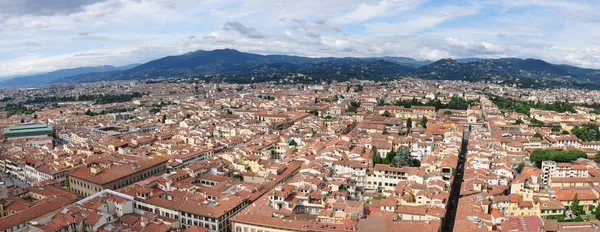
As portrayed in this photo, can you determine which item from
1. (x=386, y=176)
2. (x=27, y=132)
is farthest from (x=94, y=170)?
(x=27, y=132)

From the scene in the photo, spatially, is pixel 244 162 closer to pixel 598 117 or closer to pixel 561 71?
pixel 598 117

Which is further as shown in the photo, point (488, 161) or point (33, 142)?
point (33, 142)

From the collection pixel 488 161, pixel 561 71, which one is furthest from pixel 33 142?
pixel 561 71

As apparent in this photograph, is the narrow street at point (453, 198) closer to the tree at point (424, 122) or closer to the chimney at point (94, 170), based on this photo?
the tree at point (424, 122)

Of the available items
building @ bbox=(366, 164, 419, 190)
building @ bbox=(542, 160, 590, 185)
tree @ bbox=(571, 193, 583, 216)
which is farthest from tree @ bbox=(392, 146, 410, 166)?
tree @ bbox=(571, 193, 583, 216)

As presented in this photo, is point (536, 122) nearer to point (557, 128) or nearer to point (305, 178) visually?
point (557, 128)

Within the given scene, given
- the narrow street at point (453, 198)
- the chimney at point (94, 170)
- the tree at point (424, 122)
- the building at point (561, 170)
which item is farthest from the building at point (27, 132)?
the building at point (561, 170)
